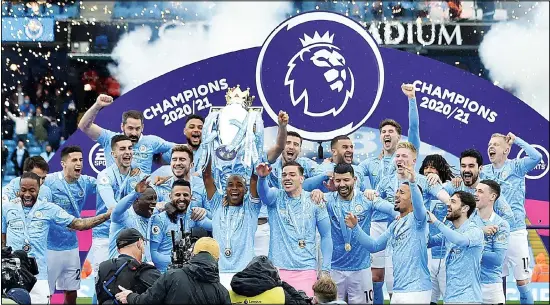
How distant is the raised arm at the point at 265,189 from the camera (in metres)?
7.12

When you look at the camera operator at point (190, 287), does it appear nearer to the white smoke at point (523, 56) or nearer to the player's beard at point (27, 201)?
the player's beard at point (27, 201)

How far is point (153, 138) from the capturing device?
26.1ft

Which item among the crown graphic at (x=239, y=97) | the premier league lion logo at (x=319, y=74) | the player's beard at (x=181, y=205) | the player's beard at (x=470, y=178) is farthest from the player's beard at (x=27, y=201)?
the player's beard at (x=470, y=178)

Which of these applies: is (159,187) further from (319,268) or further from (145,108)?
(319,268)

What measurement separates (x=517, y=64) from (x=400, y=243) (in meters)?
1.93

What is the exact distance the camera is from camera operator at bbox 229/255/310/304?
5.90 meters

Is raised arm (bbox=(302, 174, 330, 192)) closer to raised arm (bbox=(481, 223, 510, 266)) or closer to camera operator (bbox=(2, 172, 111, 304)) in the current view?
raised arm (bbox=(481, 223, 510, 266))

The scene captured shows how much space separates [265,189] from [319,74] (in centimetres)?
122

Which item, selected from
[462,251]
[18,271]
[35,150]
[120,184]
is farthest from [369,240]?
[35,150]

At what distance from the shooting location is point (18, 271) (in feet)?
23.8

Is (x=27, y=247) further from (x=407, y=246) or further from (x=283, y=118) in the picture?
(x=407, y=246)

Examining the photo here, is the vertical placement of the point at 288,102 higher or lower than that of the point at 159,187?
higher

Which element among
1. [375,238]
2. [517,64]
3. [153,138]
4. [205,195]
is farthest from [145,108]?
[517,64]

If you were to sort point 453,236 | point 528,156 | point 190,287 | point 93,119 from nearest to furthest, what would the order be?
point 190,287
point 453,236
point 93,119
point 528,156
